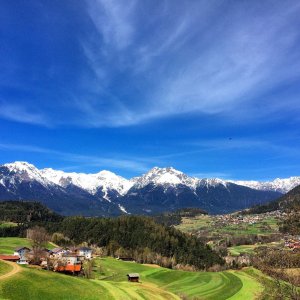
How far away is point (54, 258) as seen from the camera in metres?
141

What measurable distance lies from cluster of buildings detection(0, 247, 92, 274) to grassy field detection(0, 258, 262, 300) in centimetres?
956

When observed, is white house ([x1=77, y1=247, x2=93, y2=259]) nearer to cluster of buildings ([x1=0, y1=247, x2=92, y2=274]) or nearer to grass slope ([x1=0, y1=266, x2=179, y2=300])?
cluster of buildings ([x1=0, y1=247, x2=92, y2=274])

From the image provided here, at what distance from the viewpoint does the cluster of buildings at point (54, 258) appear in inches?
4828

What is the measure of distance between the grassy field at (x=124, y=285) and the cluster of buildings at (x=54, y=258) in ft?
31.4

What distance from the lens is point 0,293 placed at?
6644 cm

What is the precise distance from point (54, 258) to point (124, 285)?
158ft

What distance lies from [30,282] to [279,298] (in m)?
49.2

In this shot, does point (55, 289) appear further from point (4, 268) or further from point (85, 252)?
point (85, 252)

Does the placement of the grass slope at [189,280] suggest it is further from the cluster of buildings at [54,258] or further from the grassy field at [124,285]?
the cluster of buildings at [54,258]

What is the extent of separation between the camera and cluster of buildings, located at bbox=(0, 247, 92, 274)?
4828 inches

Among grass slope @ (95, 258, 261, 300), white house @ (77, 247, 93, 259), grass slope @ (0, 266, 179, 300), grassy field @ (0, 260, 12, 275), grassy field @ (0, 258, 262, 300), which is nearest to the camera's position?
grass slope @ (0, 266, 179, 300)

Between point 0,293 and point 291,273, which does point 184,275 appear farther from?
point 291,273

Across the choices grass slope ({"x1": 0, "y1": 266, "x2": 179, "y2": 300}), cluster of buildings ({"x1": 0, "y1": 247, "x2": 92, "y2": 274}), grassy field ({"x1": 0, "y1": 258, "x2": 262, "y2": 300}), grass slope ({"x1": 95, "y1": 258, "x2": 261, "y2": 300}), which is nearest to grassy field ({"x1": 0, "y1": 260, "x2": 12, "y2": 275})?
grassy field ({"x1": 0, "y1": 258, "x2": 262, "y2": 300})

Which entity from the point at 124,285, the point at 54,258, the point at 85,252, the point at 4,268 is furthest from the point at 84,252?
the point at 4,268
